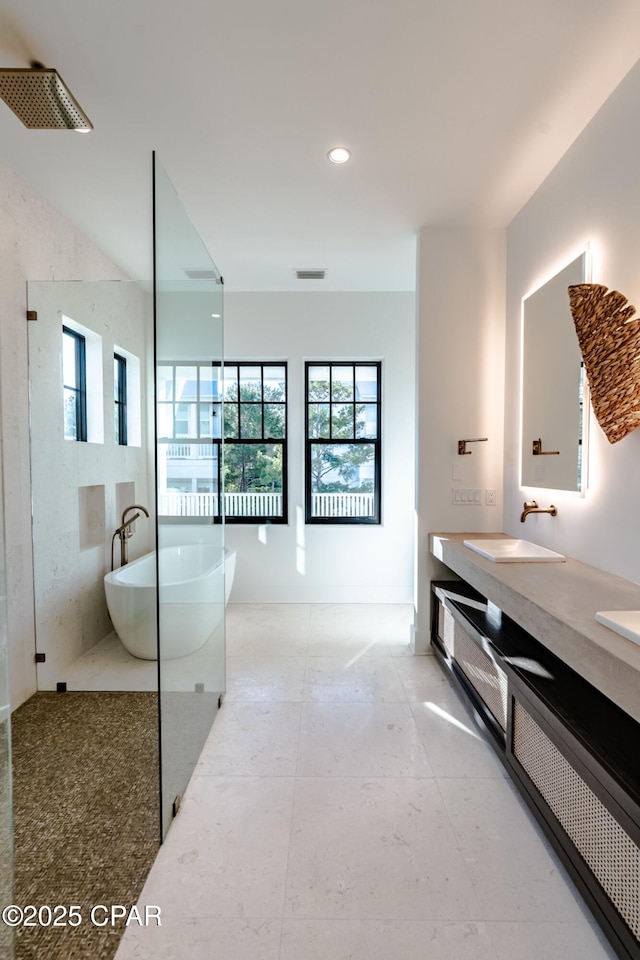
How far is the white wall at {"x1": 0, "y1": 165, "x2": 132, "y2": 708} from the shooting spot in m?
2.27

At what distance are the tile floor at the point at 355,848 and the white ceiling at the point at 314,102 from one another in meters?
2.82

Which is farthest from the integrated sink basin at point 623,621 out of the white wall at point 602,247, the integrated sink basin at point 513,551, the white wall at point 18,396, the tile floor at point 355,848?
the white wall at point 18,396

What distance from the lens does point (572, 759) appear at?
4.21 feet

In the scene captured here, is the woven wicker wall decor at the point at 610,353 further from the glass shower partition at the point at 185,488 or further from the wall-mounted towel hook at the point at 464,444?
the glass shower partition at the point at 185,488

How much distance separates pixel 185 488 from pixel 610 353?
5.86 feet

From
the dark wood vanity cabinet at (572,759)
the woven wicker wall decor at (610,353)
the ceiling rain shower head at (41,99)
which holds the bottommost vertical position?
the dark wood vanity cabinet at (572,759)

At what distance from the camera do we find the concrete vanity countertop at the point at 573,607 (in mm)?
1111

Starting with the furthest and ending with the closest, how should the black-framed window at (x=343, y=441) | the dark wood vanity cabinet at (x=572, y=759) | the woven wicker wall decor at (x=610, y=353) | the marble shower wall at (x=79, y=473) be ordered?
the black-framed window at (x=343, y=441) < the marble shower wall at (x=79, y=473) < the woven wicker wall decor at (x=610, y=353) < the dark wood vanity cabinet at (x=572, y=759)

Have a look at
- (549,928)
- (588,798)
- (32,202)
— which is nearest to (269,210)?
(32,202)

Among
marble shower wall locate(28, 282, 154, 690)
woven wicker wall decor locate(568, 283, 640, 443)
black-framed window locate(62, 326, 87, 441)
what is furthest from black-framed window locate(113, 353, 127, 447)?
woven wicker wall decor locate(568, 283, 640, 443)

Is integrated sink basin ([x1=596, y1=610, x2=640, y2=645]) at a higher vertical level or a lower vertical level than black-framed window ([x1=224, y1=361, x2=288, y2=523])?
lower

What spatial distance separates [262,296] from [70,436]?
7.02 ft

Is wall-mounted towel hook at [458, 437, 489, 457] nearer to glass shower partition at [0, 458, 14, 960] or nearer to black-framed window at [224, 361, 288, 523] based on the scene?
black-framed window at [224, 361, 288, 523]

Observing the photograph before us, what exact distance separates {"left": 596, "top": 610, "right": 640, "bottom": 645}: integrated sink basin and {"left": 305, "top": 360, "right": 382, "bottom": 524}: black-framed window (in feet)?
9.44
